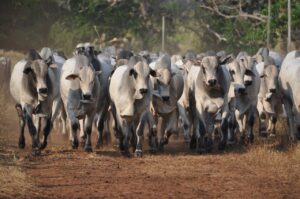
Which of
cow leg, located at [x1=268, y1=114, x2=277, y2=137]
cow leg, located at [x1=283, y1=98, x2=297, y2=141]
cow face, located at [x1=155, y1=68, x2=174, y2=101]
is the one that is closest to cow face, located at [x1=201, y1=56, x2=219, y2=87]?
cow face, located at [x1=155, y1=68, x2=174, y2=101]

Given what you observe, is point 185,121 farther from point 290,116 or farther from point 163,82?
point 290,116

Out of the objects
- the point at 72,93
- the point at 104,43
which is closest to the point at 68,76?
the point at 72,93

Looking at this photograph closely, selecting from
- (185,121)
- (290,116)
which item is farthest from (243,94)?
(185,121)

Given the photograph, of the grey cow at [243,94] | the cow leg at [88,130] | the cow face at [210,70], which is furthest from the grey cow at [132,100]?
the grey cow at [243,94]

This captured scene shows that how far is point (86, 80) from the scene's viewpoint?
49.7 ft

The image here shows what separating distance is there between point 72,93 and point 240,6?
2640 centimetres

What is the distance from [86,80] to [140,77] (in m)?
1.00

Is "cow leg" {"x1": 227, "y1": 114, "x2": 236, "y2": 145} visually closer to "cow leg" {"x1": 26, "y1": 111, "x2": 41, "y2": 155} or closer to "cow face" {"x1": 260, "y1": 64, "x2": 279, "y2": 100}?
"cow face" {"x1": 260, "y1": 64, "x2": 279, "y2": 100}

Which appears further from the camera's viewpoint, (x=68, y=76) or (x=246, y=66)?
(x=246, y=66)

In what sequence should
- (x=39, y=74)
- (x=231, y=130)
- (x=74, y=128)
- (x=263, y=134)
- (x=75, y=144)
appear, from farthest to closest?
(x=263, y=134) < (x=231, y=130) < (x=75, y=144) < (x=74, y=128) < (x=39, y=74)

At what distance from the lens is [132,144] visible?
1586 centimetres

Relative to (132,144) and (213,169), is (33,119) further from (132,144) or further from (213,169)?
(213,169)

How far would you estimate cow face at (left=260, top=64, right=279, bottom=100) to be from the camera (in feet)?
58.9

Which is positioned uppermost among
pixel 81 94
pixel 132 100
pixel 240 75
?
pixel 240 75
